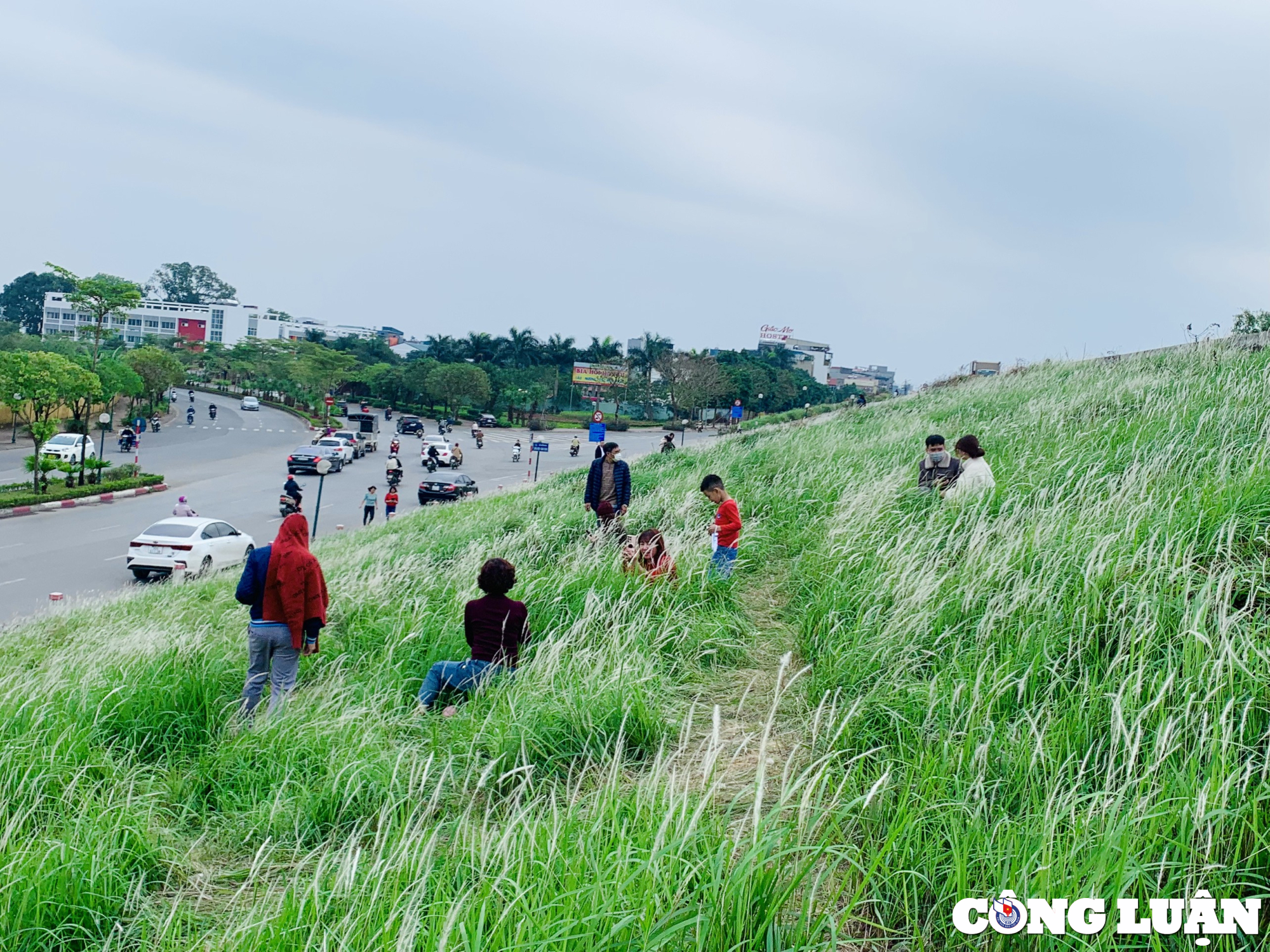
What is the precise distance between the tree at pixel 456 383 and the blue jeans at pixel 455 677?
2732 inches

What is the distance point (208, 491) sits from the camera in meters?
31.1

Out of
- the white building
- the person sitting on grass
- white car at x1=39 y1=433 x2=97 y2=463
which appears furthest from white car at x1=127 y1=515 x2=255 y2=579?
the white building

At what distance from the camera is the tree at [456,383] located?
72.7 m

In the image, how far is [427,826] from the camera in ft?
11.7

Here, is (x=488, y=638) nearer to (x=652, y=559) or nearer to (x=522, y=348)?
(x=652, y=559)

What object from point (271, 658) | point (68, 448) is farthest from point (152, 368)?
point (271, 658)

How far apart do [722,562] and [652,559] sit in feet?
2.01

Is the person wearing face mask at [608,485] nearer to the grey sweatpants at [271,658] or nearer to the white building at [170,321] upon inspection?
the grey sweatpants at [271,658]

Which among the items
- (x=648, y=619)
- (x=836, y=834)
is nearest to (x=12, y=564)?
(x=648, y=619)

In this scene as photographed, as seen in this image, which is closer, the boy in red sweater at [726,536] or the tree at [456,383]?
the boy in red sweater at [726,536]

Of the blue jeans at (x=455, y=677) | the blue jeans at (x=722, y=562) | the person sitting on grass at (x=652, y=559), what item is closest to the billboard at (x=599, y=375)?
the blue jeans at (x=722, y=562)

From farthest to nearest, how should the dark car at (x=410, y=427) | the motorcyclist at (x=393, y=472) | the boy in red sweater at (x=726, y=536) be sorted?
1. the dark car at (x=410, y=427)
2. the motorcyclist at (x=393, y=472)
3. the boy in red sweater at (x=726, y=536)

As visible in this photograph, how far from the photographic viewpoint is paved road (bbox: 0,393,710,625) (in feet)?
56.2

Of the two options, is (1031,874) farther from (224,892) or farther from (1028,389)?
(1028,389)
